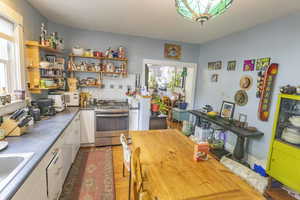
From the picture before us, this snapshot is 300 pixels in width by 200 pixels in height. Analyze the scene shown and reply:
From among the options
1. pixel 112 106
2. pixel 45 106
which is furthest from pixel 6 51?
pixel 112 106

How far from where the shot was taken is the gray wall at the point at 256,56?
2170mm

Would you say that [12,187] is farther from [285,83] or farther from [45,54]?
[285,83]

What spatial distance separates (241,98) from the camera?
294 cm

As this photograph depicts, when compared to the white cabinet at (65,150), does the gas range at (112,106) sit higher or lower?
higher

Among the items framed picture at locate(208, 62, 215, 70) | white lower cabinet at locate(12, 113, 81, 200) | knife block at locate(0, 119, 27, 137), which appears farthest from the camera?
framed picture at locate(208, 62, 215, 70)

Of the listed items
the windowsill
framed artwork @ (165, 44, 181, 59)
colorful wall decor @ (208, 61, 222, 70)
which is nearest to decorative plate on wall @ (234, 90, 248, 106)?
colorful wall decor @ (208, 61, 222, 70)

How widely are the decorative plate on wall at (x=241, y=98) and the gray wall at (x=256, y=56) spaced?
8 cm

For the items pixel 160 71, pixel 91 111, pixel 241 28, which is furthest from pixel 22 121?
pixel 160 71

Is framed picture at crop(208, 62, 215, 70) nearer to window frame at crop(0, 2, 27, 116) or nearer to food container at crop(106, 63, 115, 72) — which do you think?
food container at crop(106, 63, 115, 72)

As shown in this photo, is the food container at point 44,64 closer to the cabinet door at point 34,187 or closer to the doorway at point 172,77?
the cabinet door at point 34,187

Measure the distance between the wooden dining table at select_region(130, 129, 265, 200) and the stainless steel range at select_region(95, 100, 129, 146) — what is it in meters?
1.53

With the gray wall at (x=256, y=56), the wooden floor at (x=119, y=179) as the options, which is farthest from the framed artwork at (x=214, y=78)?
the wooden floor at (x=119, y=179)

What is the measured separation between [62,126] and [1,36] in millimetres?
1233

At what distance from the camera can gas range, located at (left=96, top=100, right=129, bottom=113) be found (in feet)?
9.97
